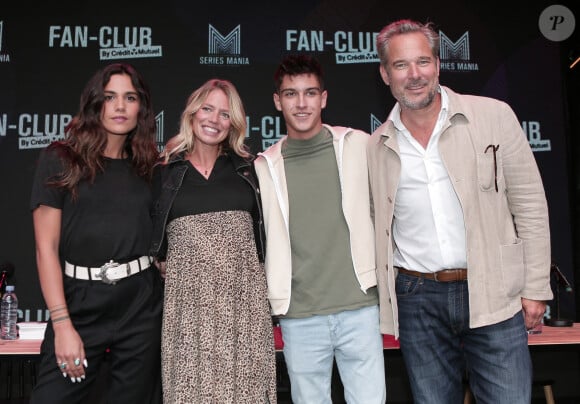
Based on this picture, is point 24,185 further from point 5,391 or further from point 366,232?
point 366,232

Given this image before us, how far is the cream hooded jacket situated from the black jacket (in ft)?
0.10

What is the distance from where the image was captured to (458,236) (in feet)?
6.73

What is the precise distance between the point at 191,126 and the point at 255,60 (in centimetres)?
239

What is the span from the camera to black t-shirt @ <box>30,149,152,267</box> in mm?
2055

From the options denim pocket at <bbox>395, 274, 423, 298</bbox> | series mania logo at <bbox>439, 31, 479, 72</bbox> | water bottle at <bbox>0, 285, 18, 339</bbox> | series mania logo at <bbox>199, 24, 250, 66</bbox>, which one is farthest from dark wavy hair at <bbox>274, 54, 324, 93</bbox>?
series mania logo at <bbox>439, 31, 479, 72</bbox>

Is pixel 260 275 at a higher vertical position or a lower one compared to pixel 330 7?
lower

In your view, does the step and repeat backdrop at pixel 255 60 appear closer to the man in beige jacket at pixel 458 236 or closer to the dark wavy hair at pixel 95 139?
the dark wavy hair at pixel 95 139

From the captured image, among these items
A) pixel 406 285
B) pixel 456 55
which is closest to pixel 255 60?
pixel 456 55

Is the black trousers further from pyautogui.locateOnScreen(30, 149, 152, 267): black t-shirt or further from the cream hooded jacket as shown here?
the cream hooded jacket

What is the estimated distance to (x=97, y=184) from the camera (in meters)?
2.12

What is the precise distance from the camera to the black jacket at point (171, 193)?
7.28 feet

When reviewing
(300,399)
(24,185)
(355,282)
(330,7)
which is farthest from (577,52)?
(24,185)

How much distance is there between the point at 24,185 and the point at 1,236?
43cm

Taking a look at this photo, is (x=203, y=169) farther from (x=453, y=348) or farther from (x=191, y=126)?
(x=453, y=348)
